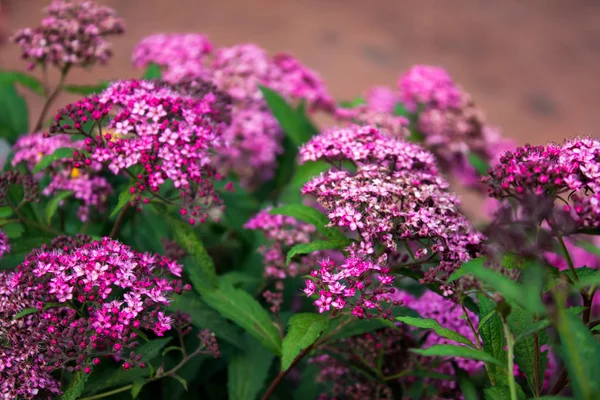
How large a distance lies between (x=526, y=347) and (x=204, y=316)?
0.91 metres

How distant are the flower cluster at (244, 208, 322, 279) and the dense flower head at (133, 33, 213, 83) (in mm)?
871

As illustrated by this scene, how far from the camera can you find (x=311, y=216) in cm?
185

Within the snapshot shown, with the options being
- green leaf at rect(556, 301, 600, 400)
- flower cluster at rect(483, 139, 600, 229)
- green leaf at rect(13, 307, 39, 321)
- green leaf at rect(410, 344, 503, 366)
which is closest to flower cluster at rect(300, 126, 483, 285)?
flower cluster at rect(483, 139, 600, 229)

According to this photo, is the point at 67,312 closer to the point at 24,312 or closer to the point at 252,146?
the point at 24,312

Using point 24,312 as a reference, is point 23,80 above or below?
above

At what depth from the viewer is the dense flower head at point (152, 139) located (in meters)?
1.84

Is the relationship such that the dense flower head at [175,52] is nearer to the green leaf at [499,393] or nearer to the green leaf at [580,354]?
the green leaf at [499,393]

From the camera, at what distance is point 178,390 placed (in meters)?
2.01

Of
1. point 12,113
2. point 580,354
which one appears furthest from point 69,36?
point 580,354

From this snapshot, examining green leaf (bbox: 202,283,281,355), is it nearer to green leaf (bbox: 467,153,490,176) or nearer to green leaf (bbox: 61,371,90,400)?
green leaf (bbox: 61,371,90,400)

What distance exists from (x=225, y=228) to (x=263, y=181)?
0.60m

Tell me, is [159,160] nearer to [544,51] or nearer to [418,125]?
[418,125]

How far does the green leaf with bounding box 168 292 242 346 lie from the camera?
1.99 meters

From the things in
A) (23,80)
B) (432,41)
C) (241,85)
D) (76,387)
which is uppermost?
(432,41)
